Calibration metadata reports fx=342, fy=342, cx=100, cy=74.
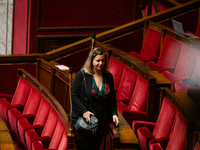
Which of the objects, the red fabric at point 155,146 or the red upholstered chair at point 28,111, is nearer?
the red fabric at point 155,146

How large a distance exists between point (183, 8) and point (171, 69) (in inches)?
11.8

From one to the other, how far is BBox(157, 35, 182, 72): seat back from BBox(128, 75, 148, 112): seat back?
147 mm

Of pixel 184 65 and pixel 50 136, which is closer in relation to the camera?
pixel 50 136

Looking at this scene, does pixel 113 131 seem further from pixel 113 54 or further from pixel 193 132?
pixel 113 54

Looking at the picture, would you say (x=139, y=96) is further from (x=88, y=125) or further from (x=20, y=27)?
(x=20, y=27)

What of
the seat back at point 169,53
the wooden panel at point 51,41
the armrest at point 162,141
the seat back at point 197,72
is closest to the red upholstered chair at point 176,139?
the armrest at point 162,141

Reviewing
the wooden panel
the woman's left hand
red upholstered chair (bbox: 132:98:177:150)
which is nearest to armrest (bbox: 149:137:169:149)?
red upholstered chair (bbox: 132:98:177:150)

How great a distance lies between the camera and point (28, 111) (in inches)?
32.8

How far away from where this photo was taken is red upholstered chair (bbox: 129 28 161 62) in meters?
1.00

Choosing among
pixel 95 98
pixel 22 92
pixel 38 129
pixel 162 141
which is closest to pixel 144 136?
pixel 162 141

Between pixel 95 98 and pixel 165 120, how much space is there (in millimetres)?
161

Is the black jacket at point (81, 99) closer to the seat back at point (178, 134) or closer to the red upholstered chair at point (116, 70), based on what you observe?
the seat back at point (178, 134)

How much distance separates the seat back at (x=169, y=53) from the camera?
89 cm

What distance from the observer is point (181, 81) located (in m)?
0.79
